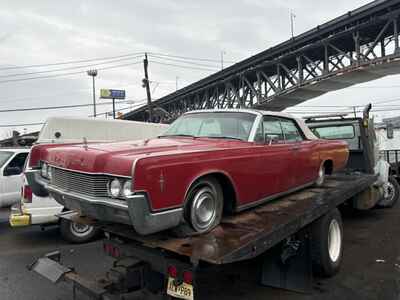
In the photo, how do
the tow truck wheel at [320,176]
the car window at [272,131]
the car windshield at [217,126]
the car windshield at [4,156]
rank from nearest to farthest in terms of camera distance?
the car windshield at [217,126]
the car window at [272,131]
the tow truck wheel at [320,176]
the car windshield at [4,156]

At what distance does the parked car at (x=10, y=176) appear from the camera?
25.1ft

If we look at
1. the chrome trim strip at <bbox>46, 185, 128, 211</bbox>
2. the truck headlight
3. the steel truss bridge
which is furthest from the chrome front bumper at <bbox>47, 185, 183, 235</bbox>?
the steel truss bridge

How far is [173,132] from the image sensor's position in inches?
187

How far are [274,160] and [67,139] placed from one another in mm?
4751

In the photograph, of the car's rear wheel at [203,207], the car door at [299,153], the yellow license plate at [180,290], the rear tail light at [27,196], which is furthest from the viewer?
the rear tail light at [27,196]

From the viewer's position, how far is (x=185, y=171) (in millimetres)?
3047

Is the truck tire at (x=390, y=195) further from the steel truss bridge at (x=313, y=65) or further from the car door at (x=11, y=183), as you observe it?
the steel truss bridge at (x=313, y=65)

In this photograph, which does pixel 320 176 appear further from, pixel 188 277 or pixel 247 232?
pixel 188 277

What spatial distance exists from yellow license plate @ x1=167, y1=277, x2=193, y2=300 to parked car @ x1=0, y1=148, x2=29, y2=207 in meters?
6.32

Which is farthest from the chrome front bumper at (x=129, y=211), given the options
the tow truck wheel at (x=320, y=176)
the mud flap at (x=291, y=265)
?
the tow truck wheel at (x=320, y=176)

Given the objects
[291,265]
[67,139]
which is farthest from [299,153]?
[67,139]

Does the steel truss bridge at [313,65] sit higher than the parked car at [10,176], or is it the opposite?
the steel truss bridge at [313,65]

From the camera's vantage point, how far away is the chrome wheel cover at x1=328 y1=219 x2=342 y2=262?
178 inches

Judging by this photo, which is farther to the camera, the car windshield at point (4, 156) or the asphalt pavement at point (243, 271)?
the car windshield at point (4, 156)
